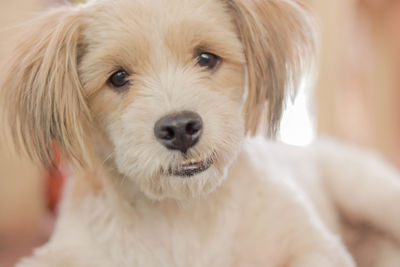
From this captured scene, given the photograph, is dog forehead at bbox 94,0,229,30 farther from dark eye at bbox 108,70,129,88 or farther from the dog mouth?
the dog mouth

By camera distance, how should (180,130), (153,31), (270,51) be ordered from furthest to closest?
(270,51)
(153,31)
(180,130)

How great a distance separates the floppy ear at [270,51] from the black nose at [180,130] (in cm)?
28

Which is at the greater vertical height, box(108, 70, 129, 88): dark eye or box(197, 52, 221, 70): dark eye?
box(197, 52, 221, 70): dark eye

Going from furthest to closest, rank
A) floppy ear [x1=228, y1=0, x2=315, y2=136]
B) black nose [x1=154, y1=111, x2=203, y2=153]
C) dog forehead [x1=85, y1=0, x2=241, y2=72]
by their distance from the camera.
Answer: floppy ear [x1=228, y1=0, x2=315, y2=136] → dog forehead [x1=85, y1=0, x2=241, y2=72] → black nose [x1=154, y1=111, x2=203, y2=153]

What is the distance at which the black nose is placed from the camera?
3.48 feet

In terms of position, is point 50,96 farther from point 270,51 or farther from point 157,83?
point 270,51

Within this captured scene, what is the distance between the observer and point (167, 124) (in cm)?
106

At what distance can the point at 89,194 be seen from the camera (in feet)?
4.63

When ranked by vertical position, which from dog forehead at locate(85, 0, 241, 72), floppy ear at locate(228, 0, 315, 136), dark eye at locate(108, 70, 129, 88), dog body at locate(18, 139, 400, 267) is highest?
floppy ear at locate(228, 0, 315, 136)

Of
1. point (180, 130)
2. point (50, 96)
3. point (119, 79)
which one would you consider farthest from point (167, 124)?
point (50, 96)

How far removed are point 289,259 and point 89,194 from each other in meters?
0.60

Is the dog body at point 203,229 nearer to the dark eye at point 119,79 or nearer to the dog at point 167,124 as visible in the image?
the dog at point 167,124

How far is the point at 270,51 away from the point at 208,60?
0.17 m

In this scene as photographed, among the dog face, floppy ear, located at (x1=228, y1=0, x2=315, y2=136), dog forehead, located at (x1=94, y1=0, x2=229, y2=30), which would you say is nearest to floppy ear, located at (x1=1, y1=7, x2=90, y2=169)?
the dog face
